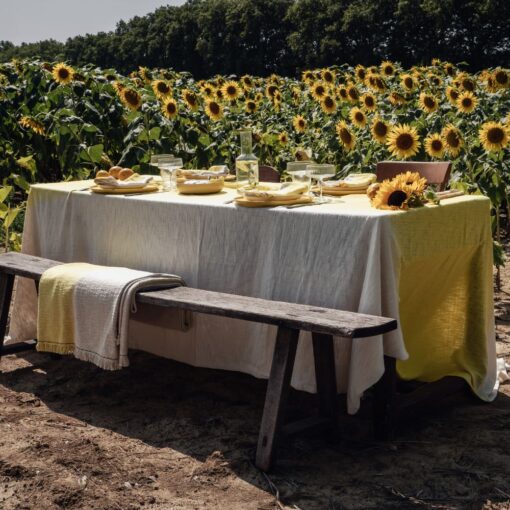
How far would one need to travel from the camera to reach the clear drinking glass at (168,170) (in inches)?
181

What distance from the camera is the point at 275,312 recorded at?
10.8 ft

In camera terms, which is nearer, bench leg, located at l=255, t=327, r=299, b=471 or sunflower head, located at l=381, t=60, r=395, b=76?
bench leg, located at l=255, t=327, r=299, b=471

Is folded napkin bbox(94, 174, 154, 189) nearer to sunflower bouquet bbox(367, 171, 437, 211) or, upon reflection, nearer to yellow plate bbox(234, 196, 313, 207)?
yellow plate bbox(234, 196, 313, 207)

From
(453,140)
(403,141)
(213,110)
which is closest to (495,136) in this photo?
(453,140)

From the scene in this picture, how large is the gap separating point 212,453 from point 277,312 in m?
0.65

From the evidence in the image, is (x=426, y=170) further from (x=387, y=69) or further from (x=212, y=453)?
(x=387, y=69)

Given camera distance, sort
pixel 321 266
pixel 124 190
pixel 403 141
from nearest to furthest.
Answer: pixel 321 266
pixel 124 190
pixel 403 141

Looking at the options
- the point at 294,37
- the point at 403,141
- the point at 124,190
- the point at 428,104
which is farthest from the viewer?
the point at 294,37

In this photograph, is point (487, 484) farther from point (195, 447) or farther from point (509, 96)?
point (509, 96)

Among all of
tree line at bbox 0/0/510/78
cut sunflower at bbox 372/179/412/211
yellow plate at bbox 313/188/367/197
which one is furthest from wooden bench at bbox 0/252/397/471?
tree line at bbox 0/0/510/78

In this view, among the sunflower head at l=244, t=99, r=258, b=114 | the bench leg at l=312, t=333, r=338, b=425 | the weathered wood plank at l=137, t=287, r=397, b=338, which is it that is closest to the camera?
the weathered wood plank at l=137, t=287, r=397, b=338

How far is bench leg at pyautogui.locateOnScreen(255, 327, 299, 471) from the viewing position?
329 cm

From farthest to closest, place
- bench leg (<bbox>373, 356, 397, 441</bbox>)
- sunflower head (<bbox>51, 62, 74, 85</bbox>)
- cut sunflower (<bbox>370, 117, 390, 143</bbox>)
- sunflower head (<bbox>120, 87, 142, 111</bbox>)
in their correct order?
sunflower head (<bbox>51, 62, 74, 85</bbox>) → sunflower head (<bbox>120, 87, 142, 111</bbox>) → cut sunflower (<bbox>370, 117, 390, 143</bbox>) → bench leg (<bbox>373, 356, 397, 441</bbox>)

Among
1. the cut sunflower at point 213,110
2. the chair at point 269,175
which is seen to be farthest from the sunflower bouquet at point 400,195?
the cut sunflower at point 213,110
